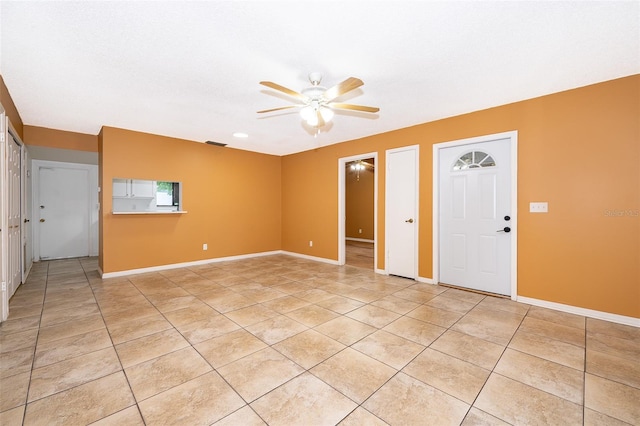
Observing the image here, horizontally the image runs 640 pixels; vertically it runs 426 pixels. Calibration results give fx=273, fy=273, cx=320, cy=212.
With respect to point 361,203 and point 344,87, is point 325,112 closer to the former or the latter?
point 344,87

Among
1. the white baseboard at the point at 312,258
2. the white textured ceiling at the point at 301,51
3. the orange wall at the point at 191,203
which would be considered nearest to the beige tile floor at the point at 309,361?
the orange wall at the point at 191,203

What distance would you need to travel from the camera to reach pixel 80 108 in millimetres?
3797

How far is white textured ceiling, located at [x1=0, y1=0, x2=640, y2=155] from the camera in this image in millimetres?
1933

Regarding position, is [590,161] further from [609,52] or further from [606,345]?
[606,345]

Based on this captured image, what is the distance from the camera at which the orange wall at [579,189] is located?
2850mm

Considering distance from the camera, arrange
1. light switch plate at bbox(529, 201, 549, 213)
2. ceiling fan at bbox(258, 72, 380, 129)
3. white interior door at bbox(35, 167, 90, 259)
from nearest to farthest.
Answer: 1. ceiling fan at bbox(258, 72, 380, 129)
2. light switch plate at bbox(529, 201, 549, 213)
3. white interior door at bbox(35, 167, 90, 259)

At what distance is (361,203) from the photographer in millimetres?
9688

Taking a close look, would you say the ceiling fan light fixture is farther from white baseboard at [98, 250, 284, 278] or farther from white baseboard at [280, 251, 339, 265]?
white baseboard at [98, 250, 284, 278]

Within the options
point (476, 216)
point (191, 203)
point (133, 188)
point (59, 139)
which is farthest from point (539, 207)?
point (59, 139)

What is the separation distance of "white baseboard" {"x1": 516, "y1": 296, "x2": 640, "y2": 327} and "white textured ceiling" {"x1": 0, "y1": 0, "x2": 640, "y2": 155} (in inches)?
99.4

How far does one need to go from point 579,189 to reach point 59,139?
7829 millimetres

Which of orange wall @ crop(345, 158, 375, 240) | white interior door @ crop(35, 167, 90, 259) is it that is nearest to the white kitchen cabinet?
white interior door @ crop(35, 167, 90, 259)

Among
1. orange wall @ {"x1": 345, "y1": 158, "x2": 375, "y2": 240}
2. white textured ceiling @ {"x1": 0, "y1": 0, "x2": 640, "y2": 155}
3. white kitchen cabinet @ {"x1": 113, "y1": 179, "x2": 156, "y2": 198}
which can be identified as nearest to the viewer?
white textured ceiling @ {"x1": 0, "y1": 0, "x2": 640, "y2": 155}

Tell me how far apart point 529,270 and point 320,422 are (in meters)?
3.29
